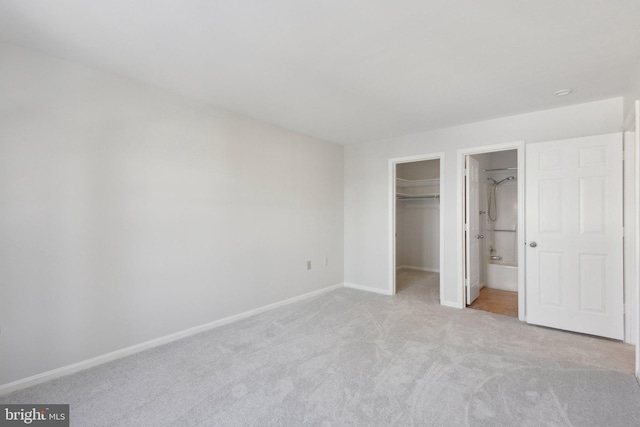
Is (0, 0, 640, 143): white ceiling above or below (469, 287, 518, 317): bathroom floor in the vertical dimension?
above

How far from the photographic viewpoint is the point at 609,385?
7.01ft

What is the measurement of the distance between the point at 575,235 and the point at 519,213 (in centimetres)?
54

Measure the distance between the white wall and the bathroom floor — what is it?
109 inches

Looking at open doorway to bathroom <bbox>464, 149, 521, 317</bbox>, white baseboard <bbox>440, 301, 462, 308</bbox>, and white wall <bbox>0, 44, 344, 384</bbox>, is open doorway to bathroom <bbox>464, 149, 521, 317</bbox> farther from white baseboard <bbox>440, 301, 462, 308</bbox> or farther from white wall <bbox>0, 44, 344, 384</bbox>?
white wall <bbox>0, 44, 344, 384</bbox>

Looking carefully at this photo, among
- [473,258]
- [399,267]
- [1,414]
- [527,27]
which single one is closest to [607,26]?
[527,27]

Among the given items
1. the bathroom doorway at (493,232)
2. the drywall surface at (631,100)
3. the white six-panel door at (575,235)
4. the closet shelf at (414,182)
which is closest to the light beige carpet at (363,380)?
the white six-panel door at (575,235)

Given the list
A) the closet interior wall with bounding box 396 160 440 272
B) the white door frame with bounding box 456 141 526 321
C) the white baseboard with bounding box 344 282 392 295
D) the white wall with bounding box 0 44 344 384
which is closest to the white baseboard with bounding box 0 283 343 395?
the white wall with bounding box 0 44 344 384

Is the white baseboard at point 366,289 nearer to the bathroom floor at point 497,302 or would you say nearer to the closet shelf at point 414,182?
the bathroom floor at point 497,302

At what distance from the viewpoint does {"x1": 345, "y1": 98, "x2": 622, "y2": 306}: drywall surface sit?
3.19 meters

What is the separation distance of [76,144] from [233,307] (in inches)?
84.8

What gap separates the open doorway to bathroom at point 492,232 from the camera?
402 cm

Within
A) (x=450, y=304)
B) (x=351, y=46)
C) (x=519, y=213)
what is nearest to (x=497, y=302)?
(x=450, y=304)

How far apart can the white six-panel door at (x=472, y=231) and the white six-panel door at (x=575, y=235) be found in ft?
2.43

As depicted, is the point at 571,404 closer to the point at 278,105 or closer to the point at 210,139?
the point at 278,105
